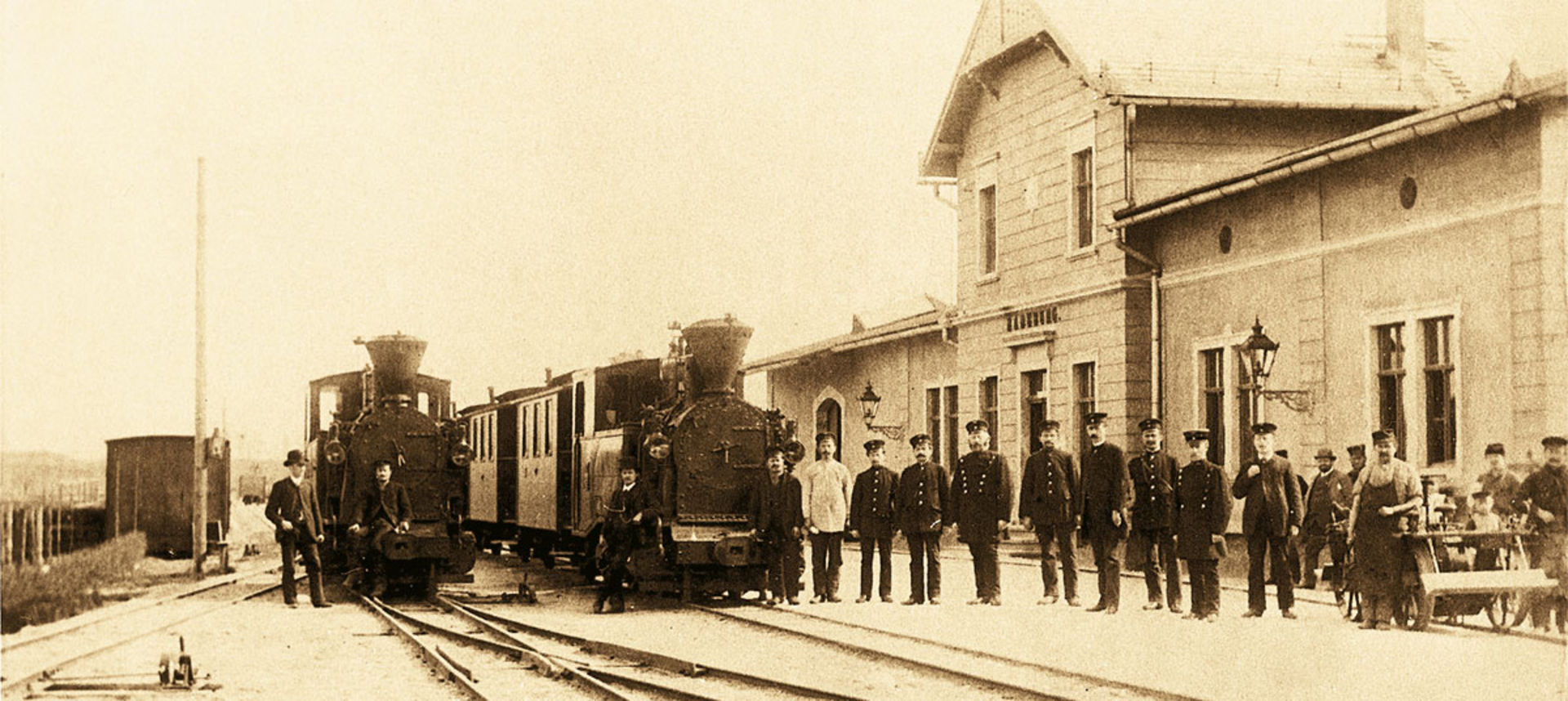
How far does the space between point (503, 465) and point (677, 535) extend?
9.05 meters

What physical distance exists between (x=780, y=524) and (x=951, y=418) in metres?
9.08

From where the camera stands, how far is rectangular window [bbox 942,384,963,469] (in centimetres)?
2309

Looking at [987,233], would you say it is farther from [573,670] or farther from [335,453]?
[573,670]

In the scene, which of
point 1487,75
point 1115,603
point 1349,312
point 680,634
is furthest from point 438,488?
point 1487,75

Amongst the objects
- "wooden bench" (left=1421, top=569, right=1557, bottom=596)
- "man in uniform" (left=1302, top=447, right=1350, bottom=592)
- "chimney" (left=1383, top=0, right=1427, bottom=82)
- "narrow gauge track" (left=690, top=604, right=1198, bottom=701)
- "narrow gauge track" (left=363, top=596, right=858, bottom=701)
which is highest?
"chimney" (left=1383, top=0, right=1427, bottom=82)

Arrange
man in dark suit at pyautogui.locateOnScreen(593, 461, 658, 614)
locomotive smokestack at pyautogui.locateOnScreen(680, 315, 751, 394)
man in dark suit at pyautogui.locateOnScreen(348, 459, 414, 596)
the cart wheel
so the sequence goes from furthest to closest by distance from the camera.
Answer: man in dark suit at pyautogui.locateOnScreen(348, 459, 414, 596) < locomotive smokestack at pyautogui.locateOnScreen(680, 315, 751, 394) < man in dark suit at pyautogui.locateOnScreen(593, 461, 658, 614) < the cart wheel

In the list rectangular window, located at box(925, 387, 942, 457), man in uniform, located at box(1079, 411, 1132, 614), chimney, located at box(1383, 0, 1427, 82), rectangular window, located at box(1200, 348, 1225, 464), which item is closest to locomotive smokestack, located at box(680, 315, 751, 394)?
man in uniform, located at box(1079, 411, 1132, 614)

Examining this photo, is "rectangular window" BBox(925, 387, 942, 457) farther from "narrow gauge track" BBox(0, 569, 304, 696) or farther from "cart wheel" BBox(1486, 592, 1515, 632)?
"narrow gauge track" BBox(0, 569, 304, 696)

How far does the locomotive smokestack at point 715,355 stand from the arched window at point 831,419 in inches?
459

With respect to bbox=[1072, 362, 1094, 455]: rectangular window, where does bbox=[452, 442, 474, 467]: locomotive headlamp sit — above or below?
below

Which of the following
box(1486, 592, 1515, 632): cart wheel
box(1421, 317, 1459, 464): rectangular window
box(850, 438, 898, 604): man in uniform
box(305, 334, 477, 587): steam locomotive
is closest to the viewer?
box(1486, 592, 1515, 632): cart wheel

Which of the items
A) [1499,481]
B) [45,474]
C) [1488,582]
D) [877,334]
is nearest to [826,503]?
[1499,481]

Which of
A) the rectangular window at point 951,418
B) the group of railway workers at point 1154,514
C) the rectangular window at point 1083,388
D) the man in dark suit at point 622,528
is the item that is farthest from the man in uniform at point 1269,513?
the rectangular window at point 951,418

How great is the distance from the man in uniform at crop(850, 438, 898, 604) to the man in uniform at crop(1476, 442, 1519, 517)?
5.24 m
